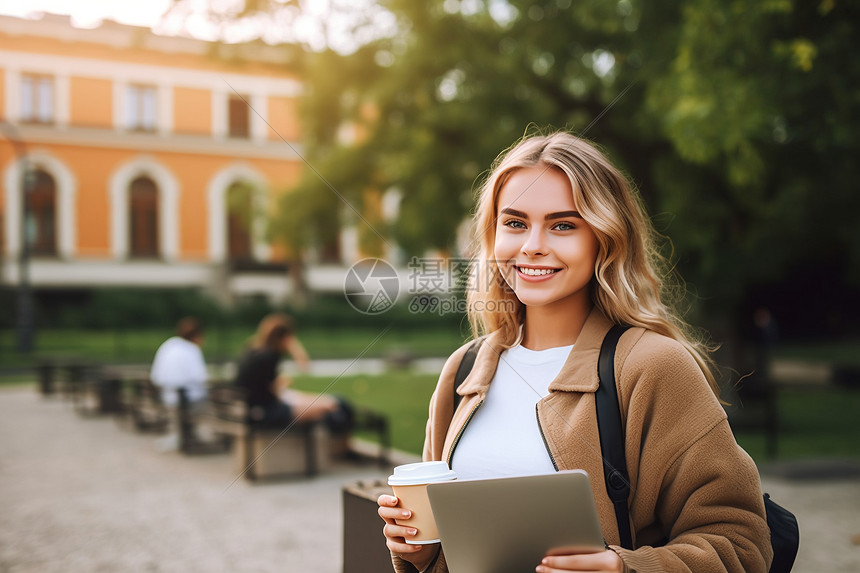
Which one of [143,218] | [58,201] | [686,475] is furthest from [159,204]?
[686,475]

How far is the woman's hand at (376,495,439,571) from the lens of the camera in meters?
1.74

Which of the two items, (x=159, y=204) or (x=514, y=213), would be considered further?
(x=159, y=204)

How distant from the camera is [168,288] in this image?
3269 cm

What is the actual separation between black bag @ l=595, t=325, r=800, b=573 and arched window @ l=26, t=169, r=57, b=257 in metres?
31.3

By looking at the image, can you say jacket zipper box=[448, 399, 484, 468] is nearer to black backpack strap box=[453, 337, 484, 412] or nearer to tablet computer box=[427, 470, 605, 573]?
black backpack strap box=[453, 337, 484, 412]

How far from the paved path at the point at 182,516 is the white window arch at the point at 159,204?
24.2m

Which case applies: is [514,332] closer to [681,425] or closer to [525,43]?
[681,425]

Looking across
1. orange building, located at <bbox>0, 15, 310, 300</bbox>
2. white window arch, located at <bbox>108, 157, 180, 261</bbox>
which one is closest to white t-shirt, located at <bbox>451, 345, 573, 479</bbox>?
orange building, located at <bbox>0, 15, 310, 300</bbox>

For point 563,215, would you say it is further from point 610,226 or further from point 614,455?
point 614,455

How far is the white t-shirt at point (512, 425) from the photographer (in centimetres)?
179

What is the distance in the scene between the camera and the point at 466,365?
6.81 feet

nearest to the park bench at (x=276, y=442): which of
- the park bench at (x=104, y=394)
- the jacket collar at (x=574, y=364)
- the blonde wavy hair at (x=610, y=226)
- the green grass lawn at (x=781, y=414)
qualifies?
the green grass lawn at (x=781, y=414)

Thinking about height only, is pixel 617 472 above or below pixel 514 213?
below

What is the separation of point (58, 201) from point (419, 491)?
31.6 m
